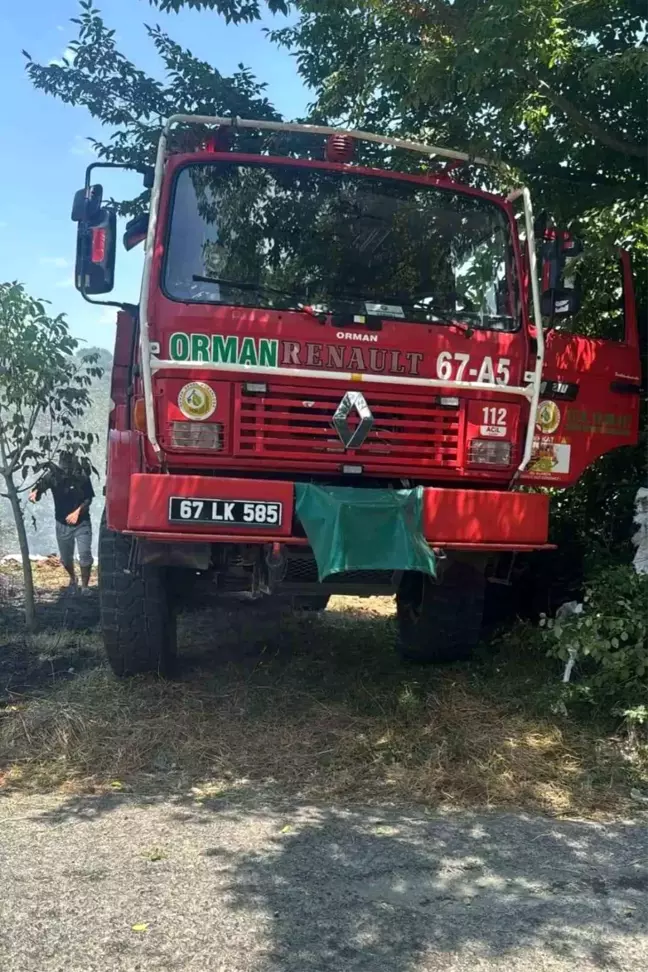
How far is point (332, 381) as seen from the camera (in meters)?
4.36

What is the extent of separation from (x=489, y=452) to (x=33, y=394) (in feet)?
14.1

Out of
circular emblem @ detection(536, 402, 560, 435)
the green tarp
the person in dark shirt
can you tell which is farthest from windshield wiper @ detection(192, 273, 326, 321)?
the person in dark shirt

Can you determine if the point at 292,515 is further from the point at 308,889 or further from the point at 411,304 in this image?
the point at 308,889

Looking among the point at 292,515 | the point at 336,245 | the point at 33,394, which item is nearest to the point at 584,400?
the point at 336,245

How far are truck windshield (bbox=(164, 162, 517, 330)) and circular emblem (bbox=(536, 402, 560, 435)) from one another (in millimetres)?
516

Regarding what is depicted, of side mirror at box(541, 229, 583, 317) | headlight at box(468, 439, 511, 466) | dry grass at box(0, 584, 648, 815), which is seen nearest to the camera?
dry grass at box(0, 584, 648, 815)

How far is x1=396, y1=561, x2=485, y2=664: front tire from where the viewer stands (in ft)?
17.0

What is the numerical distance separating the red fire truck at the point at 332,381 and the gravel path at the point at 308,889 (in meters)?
1.26

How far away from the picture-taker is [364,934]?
2.56m

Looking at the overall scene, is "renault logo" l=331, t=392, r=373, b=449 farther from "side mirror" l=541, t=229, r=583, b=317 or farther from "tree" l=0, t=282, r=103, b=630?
"tree" l=0, t=282, r=103, b=630

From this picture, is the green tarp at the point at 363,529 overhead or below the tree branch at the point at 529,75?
below

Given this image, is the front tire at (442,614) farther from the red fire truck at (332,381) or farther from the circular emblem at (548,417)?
the circular emblem at (548,417)

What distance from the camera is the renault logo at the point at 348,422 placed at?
4.31 m

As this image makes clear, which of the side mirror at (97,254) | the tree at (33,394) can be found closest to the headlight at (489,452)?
the side mirror at (97,254)
